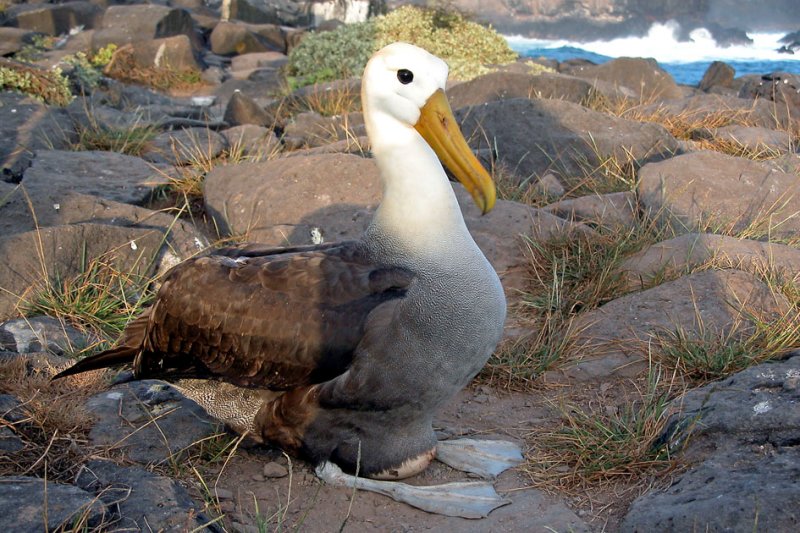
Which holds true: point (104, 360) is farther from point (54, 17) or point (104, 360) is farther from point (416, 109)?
point (54, 17)

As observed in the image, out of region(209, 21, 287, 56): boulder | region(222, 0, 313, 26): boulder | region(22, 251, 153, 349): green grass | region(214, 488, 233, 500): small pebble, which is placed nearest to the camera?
region(214, 488, 233, 500): small pebble

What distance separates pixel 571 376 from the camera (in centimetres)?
390

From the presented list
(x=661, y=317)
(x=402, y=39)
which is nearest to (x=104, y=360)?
(x=661, y=317)

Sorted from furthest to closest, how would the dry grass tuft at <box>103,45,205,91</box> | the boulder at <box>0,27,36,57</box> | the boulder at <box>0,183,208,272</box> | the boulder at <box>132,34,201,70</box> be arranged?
the boulder at <box>0,27,36,57</box>
the boulder at <box>132,34,201,70</box>
the dry grass tuft at <box>103,45,205,91</box>
the boulder at <box>0,183,208,272</box>

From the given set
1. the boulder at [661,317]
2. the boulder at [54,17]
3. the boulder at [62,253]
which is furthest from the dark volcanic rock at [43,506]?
the boulder at [54,17]

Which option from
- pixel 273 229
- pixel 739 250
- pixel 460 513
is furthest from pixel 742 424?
pixel 273 229

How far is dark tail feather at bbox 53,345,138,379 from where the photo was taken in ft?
10.4

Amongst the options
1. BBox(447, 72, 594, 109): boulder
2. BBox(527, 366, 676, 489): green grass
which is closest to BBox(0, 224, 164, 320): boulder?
BBox(527, 366, 676, 489): green grass

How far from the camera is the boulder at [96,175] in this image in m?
5.28

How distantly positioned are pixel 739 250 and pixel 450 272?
7.38ft

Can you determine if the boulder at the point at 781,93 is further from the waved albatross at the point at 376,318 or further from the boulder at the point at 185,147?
the waved albatross at the point at 376,318

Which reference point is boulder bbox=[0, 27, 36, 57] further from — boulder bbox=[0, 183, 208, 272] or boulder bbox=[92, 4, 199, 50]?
boulder bbox=[0, 183, 208, 272]

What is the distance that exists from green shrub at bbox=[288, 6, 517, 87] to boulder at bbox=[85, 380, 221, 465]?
27.0 ft

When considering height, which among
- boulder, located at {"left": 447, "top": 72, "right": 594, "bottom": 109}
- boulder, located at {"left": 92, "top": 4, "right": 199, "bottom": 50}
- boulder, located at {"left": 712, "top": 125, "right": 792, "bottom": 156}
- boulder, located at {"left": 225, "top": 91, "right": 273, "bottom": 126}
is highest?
boulder, located at {"left": 712, "top": 125, "right": 792, "bottom": 156}
